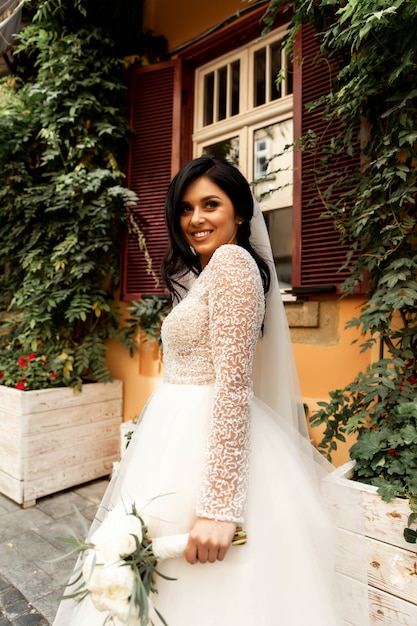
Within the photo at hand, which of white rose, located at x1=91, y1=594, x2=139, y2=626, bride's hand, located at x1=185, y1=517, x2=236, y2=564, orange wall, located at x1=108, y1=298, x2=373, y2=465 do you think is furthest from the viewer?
orange wall, located at x1=108, y1=298, x2=373, y2=465

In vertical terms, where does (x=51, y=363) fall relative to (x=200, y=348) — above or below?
below

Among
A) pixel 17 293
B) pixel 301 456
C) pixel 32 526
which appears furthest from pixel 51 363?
pixel 301 456

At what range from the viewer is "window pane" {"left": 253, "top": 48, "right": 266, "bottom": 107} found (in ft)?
10.0

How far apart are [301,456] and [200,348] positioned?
0.52 metres

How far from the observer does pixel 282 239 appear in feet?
9.19

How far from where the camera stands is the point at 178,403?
1178 millimetres

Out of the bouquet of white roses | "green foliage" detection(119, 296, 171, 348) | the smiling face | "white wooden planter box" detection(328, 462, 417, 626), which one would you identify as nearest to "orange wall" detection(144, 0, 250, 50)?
"green foliage" detection(119, 296, 171, 348)

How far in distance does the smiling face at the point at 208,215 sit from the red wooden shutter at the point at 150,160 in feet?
6.10

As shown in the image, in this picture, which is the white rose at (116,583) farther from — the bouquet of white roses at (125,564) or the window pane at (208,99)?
the window pane at (208,99)

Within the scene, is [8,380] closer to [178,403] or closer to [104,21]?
[178,403]

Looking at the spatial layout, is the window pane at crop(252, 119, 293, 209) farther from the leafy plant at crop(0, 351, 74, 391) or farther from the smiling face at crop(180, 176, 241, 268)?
the leafy plant at crop(0, 351, 74, 391)

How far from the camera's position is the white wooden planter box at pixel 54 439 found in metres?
2.82

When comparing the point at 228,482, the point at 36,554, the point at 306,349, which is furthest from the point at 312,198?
the point at 36,554

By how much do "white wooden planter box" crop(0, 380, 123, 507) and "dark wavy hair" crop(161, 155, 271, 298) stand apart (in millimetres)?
2006
